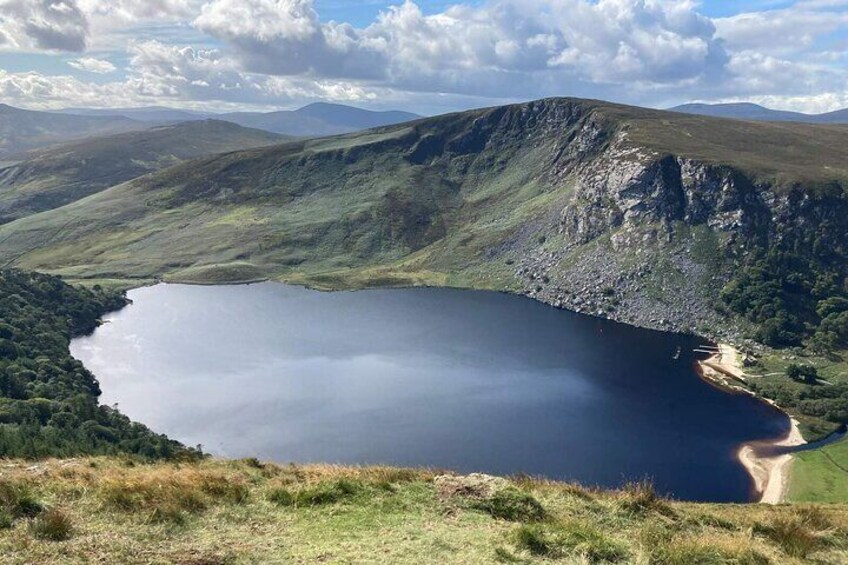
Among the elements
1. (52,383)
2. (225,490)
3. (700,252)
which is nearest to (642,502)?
(225,490)

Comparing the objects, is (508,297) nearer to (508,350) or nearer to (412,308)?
(412,308)

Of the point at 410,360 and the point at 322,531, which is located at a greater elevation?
the point at 322,531

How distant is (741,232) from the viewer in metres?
188

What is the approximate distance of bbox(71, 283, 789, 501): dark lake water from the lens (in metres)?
93.4

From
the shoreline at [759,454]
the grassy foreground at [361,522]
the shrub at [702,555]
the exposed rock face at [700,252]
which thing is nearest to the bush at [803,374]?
the shoreline at [759,454]

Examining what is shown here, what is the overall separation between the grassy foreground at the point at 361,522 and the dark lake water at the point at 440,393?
46.1 meters

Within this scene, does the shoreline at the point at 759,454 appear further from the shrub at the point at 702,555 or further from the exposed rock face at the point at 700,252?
the shrub at the point at 702,555

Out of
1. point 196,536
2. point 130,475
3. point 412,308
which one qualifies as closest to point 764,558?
point 196,536

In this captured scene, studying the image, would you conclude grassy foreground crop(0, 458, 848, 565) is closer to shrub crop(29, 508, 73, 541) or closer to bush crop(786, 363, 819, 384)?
shrub crop(29, 508, 73, 541)

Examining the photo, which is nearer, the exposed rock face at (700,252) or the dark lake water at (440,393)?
the dark lake water at (440,393)

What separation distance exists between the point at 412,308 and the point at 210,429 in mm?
95036

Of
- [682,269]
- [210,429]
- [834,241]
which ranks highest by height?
[834,241]

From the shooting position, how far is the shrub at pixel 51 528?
56.2 ft

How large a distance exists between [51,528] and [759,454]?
105 metres
